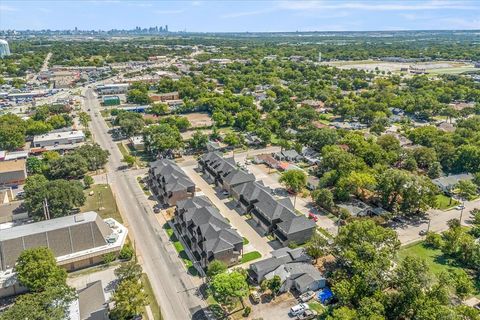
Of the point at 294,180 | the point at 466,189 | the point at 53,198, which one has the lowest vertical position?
the point at 466,189

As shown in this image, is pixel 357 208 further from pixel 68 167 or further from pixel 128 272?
pixel 68 167

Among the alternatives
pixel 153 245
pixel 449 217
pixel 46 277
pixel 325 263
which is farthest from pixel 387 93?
pixel 46 277

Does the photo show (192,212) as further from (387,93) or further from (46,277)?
(387,93)

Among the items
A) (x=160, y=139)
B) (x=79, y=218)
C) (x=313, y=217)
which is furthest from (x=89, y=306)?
(x=160, y=139)

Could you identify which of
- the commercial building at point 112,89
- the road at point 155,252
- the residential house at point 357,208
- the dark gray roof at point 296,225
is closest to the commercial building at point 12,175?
the road at point 155,252

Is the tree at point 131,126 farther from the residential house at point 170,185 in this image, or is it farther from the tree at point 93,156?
the residential house at point 170,185

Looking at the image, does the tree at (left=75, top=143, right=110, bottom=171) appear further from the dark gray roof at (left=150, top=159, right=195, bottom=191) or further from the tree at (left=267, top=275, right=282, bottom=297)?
the tree at (left=267, top=275, right=282, bottom=297)

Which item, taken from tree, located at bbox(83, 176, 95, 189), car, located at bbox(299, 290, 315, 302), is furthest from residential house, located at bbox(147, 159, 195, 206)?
car, located at bbox(299, 290, 315, 302)
